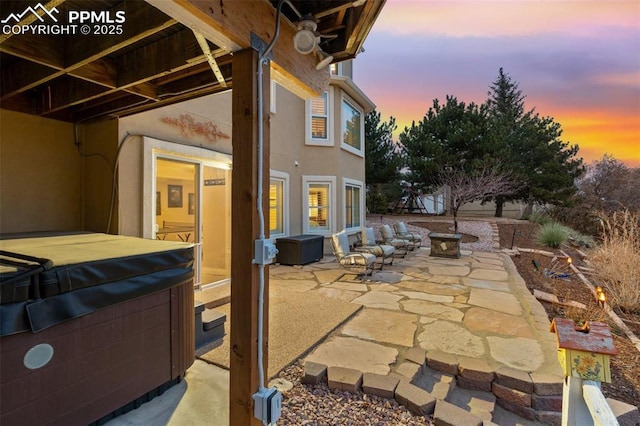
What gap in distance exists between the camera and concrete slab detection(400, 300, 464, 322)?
166 inches

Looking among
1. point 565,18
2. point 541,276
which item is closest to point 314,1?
point 565,18

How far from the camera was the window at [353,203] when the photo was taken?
966 cm

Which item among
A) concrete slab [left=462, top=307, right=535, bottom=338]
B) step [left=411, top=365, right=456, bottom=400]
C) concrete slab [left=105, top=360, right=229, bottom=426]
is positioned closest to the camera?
concrete slab [left=105, top=360, right=229, bottom=426]

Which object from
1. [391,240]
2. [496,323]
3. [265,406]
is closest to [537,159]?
[391,240]

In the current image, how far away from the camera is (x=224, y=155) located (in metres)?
5.29

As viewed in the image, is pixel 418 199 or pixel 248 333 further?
pixel 418 199

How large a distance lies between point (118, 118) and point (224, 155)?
1720 mm

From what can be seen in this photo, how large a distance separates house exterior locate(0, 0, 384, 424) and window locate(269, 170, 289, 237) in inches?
7.5

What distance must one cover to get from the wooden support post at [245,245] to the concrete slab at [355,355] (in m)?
1.34

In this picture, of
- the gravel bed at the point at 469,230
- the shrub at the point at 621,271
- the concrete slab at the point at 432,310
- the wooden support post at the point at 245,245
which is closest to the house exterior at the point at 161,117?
the wooden support post at the point at 245,245

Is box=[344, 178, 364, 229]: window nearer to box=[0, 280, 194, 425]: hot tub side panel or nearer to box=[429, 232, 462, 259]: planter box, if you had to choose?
box=[429, 232, 462, 259]: planter box

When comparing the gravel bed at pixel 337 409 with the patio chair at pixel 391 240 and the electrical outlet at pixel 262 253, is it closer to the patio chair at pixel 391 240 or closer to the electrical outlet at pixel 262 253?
the electrical outlet at pixel 262 253

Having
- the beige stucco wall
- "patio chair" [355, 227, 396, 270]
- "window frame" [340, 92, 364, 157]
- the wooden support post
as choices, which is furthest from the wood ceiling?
"window frame" [340, 92, 364, 157]

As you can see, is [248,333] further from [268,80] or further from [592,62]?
[592,62]
